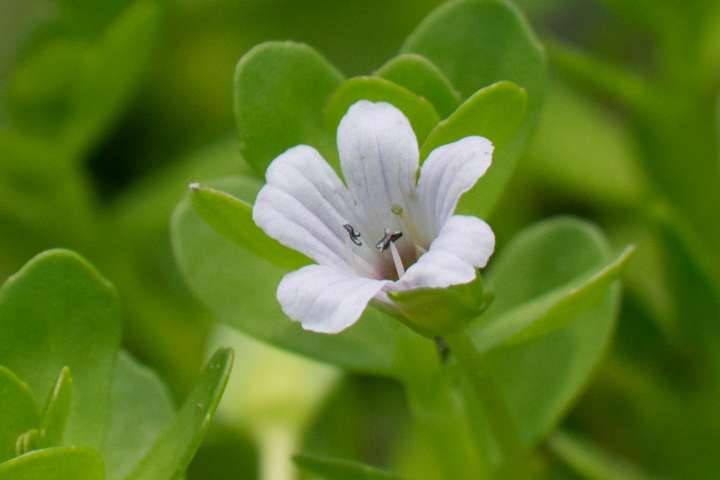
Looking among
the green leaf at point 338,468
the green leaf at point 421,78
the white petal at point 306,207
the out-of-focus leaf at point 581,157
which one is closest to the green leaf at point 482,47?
the green leaf at point 421,78

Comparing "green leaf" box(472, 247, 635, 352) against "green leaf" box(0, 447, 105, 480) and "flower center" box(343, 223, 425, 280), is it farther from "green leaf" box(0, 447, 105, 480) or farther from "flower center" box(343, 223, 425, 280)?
"green leaf" box(0, 447, 105, 480)

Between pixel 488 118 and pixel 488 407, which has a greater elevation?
pixel 488 118

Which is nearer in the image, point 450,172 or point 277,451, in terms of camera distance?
point 450,172

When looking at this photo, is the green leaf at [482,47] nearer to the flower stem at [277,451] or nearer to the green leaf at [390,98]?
the green leaf at [390,98]

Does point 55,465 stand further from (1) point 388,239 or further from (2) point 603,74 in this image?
(2) point 603,74

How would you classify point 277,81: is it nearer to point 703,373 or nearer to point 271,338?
point 271,338

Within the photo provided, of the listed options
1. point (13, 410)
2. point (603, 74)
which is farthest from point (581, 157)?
point (13, 410)

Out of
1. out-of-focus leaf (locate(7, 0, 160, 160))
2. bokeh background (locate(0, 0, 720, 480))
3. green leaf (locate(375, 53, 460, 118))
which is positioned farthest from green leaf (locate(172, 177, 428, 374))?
out-of-focus leaf (locate(7, 0, 160, 160))
